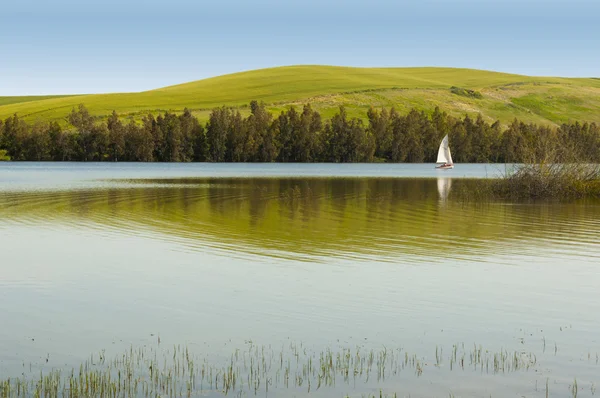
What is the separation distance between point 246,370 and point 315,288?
7.14m

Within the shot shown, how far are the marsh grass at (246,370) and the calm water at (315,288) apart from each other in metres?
0.28

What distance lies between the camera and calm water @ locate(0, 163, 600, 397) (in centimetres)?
1464

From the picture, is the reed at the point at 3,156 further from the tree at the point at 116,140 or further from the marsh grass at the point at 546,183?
the marsh grass at the point at 546,183

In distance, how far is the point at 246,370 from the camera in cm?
1338

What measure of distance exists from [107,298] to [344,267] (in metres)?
7.54

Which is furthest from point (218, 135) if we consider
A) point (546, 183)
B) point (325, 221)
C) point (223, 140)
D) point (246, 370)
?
point (246, 370)

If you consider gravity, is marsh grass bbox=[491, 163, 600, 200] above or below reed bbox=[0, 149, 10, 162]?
above

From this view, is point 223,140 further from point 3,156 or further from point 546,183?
point 546,183

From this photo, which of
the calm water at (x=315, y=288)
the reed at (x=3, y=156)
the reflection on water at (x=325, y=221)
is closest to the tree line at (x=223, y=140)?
the reed at (x=3, y=156)

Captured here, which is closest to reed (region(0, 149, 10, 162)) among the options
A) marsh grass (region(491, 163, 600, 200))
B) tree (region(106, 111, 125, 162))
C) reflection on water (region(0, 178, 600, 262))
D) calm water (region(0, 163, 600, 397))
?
tree (region(106, 111, 125, 162))

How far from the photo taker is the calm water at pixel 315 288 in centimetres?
1464

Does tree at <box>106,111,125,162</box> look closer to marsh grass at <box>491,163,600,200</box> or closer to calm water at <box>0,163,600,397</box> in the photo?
marsh grass at <box>491,163,600,200</box>

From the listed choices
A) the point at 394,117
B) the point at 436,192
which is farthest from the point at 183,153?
the point at 436,192

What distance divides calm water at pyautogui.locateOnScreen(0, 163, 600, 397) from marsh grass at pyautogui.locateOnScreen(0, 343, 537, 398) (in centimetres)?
28
